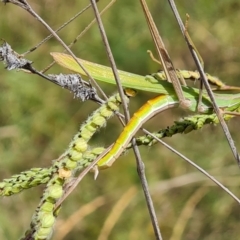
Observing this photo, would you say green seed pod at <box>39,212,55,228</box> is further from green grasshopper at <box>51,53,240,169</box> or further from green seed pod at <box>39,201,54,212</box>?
green grasshopper at <box>51,53,240,169</box>

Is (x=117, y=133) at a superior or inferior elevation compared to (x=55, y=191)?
superior

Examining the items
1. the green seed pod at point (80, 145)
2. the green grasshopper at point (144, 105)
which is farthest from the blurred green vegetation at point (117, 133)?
the green seed pod at point (80, 145)

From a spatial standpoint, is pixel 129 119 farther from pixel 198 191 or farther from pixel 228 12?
pixel 228 12

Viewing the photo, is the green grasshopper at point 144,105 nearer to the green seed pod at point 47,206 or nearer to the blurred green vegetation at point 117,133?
the green seed pod at point 47,206

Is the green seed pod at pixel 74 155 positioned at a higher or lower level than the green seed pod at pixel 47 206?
higher

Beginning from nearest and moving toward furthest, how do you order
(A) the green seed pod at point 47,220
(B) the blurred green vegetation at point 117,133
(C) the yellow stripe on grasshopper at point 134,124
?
(A) the green seed pod at point 47,220 → (C) the yellow stripe on grasshopper at point 134,124 → (B) the blurred green vegetation at point 117,133

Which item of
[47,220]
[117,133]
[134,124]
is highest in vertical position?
[117,133]

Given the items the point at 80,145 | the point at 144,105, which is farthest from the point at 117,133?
the point at 80,145

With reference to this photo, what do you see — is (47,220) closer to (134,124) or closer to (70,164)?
(70,164)
